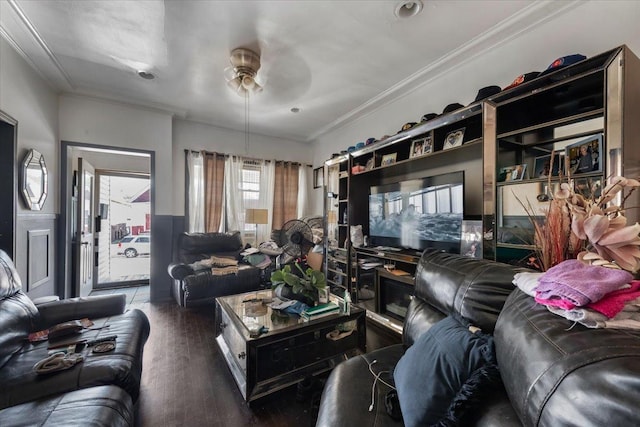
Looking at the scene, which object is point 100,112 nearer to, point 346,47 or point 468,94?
point 346,47

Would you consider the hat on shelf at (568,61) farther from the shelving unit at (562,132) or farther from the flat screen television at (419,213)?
the flat screen television at (419,213)

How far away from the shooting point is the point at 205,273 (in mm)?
3123

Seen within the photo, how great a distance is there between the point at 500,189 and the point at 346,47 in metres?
1.69

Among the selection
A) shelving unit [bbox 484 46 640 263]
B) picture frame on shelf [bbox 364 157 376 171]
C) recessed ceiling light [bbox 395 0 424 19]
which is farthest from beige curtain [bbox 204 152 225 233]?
shelving unit [bbox 484 46 640 263]

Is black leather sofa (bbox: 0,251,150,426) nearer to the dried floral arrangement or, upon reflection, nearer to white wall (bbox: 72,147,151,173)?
the dried floral arrangement

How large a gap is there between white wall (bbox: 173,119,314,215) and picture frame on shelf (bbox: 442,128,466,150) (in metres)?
3.03

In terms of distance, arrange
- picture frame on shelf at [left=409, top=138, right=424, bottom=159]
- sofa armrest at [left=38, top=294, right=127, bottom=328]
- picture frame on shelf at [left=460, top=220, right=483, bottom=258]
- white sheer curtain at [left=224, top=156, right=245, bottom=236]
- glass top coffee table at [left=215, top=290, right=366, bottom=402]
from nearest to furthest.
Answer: glass top coffee table at [left=215, top=290, right=366, bottom=402] → sofa armrest at [left=38, top=294, right=127, bottom=328] → picture frame on shelf at [left=460, top=220, right=483, bottom=258] → picture frame on shelf at [left=409, top=138, right=424, bottom=159] → white sheer curtain at [left=224, top=156, right=245, bottom=236]

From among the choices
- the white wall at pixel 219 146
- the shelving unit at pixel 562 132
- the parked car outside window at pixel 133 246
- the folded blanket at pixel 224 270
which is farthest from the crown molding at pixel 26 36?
the shelving unit at pixel 562 132

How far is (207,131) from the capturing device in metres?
4.11

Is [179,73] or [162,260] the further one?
[162,260]

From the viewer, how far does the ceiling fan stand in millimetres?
2252

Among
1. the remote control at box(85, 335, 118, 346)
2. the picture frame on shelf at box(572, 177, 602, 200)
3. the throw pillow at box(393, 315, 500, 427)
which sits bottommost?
the remote control at box(85, 335, 118, 346)

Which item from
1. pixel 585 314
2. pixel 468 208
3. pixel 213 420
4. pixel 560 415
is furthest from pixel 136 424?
pixel 468 208

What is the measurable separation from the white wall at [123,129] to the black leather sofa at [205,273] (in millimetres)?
607
